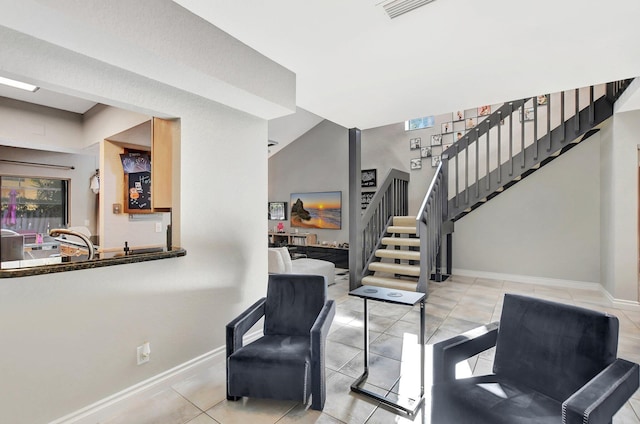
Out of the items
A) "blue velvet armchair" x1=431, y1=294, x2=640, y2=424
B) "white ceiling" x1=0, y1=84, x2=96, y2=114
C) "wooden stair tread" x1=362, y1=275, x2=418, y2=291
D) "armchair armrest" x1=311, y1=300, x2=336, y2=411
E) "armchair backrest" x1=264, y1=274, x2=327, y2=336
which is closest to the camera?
"blue velvet armchair" x1=431, y1=294, x2=640, y2=424

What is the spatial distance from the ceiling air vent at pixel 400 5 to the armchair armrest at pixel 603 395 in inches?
84.7

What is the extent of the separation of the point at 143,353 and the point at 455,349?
81.2 inches

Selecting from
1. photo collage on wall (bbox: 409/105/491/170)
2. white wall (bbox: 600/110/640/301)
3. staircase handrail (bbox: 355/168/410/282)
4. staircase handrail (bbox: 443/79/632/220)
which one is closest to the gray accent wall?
staircase handrail (bbox: 355/168/410/282)

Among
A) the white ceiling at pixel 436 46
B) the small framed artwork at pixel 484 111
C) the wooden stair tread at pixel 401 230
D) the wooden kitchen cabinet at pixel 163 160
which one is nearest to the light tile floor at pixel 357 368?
the wooden stair tread at pixel 401 230

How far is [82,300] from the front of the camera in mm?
1809

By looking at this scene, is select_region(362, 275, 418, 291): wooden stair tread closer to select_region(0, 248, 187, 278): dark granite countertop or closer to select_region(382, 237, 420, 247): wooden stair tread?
select_region(382, 237, 420, 247): wooden stair tread

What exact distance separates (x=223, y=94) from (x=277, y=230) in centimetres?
630

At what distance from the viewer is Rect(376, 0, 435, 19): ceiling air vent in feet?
5.89

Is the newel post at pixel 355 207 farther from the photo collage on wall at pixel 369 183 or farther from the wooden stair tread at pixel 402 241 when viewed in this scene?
the photo collage on wall at pixel 369 183

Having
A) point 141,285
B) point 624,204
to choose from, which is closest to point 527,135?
point 624,204

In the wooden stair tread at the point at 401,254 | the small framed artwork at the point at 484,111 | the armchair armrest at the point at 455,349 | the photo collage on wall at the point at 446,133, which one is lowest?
the armchair armrest at the point at 455,349

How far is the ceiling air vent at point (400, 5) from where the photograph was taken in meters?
1.80

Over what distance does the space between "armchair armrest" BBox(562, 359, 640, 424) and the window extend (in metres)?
7.17

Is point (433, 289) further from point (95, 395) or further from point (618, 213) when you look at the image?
point (95, 395)
